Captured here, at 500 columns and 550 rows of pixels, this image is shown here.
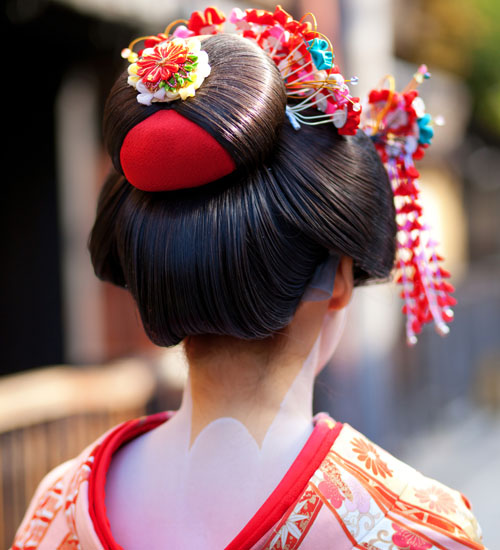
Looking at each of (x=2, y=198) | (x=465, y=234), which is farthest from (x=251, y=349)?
(x=465, y=234)

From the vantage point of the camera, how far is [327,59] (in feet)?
3.91

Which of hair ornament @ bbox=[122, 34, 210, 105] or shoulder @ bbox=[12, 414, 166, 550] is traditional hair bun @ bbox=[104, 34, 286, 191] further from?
shoulder @ bbox=[12, 414, 166, 550]

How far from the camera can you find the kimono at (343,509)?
1.07m

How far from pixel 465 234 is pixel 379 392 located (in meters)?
8.93

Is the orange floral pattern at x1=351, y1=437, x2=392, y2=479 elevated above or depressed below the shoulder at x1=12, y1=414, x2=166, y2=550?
above

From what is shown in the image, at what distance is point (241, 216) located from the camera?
1.08 m

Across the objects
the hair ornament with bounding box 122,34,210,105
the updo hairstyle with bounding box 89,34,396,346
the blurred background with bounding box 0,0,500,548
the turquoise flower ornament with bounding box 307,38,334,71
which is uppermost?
Result: the turquoise flower ornament with bounding box 307,38,334,71

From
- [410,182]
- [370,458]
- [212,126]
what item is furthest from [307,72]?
[370,458]

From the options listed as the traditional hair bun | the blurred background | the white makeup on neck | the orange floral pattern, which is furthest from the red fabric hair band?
the blurred background

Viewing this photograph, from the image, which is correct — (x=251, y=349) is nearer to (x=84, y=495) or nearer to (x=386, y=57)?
(x=84, y=495)

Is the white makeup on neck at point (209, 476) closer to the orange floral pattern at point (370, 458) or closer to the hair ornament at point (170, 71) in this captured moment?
the orange floral pattern at point (370, 458)

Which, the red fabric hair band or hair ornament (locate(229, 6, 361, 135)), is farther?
hair ornament (locate(229, 6, 361, 135))

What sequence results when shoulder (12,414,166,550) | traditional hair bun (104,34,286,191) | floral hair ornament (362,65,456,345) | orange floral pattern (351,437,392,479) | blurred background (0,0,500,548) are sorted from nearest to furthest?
traditional hair bun (104,34,286,191) → orange floral pattern (351,437,392,479) → shoulder (12,414,166,550) → floral hair ornament (362,65,456,345) → blurred background (0,0,500,548)

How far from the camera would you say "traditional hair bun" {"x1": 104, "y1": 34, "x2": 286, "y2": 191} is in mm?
1056
